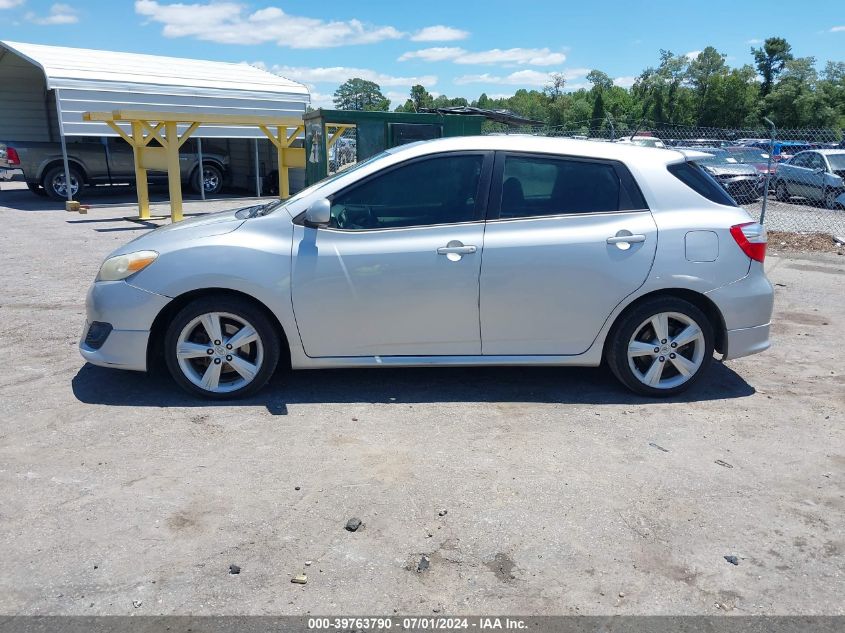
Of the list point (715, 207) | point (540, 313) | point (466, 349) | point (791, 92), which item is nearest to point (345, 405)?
point (466, 349)

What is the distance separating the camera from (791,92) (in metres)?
63.7

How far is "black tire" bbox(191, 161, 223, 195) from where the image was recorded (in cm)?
2005

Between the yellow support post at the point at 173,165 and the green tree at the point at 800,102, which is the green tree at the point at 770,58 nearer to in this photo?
the green tree at the point at 800,102

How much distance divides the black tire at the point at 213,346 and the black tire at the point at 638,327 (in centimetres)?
227

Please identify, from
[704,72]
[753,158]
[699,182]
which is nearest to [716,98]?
[704,72]

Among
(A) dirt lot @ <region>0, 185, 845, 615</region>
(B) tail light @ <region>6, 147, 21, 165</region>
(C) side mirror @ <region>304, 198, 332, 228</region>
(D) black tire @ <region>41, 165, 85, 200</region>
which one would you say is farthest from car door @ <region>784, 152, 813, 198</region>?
(B) tail light @ <region>6, 147, 21, 165</region>

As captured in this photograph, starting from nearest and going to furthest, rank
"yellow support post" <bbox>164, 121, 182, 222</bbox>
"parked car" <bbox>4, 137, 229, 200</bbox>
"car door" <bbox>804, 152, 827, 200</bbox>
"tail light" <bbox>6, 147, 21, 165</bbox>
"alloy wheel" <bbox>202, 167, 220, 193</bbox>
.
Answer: "yellow support post" <bbox>164, 121, 182, 222</bbox>, "tail light" <bbox>6, 147, 21, 165</bbox>, "parked car" <bbox>4, 137, 229, 200</bbox>, "car door" <bbox>804, 152, 827, 200</bbox>, "alloy wheel" <bbox>202, 167, 220, 193</bbox>

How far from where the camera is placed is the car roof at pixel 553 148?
4.88m

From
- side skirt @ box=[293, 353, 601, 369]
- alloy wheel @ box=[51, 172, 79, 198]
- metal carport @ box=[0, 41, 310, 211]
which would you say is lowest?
side skirt @ box=[293, 353, 601, 369]

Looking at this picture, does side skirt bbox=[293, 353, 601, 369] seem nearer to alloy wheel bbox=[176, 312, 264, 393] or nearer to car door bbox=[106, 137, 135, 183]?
alloy wheel bbox=[176, 312, 264, 393]

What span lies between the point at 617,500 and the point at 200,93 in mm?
18734

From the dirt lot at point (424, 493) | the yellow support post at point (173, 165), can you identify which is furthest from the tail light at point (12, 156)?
the dirt lot at point (424, 493)

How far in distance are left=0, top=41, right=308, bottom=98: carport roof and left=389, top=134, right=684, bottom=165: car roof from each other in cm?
1557

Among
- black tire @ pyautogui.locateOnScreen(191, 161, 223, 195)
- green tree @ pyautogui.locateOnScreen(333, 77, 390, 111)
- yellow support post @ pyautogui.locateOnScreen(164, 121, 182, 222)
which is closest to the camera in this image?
yellow support post @ pyautogui.locateOnScreen(164, 121, 182, 222)
